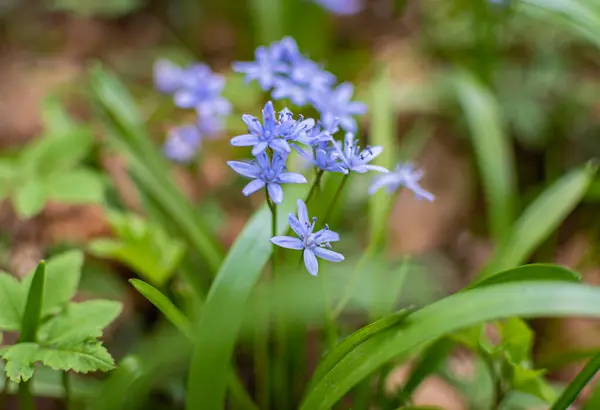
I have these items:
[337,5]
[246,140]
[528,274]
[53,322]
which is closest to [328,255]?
[246,140]

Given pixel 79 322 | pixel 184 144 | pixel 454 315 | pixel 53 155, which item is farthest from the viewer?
pixel 184 144

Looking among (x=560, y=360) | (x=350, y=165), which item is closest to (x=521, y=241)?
(x=560, y=360)

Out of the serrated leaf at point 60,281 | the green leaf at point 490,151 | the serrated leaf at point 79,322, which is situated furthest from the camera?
the green leaf at point 490,151

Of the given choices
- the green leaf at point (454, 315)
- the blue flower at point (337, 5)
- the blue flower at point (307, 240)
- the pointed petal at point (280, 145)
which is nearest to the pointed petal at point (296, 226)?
the blue flower at point (307, 240)

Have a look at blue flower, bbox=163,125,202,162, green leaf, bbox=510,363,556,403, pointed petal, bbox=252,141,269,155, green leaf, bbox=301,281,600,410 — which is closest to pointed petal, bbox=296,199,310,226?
pointed petal, bbox=252,141,269,155

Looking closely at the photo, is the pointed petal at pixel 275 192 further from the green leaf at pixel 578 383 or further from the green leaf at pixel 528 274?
the green leaf at pixel 578 383

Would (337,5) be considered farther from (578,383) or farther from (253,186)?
(578,383)
